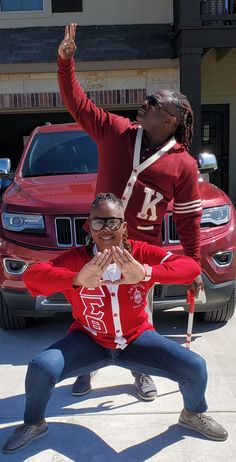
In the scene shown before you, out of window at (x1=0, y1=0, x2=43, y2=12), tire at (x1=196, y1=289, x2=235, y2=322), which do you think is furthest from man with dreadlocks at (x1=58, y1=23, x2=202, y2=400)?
window at (x1=0, y1=0, x2=43, y2=12)

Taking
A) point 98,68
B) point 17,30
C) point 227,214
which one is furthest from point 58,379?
point 17,30

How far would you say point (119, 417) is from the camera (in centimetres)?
300

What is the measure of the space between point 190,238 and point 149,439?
105cm

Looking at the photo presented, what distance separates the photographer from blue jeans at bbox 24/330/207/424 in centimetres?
255

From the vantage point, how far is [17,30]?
10102 mm

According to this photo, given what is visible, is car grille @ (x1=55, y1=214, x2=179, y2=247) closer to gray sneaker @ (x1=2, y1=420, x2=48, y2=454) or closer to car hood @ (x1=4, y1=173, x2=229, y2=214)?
car hood @ (x1=4, y1=173, x2=229, y2=214)

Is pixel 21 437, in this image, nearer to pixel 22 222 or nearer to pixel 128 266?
pixel 128 266

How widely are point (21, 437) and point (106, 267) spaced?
41.2 inches

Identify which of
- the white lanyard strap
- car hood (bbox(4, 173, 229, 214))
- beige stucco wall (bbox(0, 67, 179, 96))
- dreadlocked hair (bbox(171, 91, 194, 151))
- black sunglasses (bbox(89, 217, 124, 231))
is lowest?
car hood (bbox(4, 173, 229, 214))

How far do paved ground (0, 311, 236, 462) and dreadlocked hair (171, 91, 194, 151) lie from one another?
1.47 m

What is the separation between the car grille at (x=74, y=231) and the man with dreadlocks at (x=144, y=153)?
3.17 ft

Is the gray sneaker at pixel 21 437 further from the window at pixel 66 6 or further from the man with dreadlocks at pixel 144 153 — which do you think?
the window at pixel 66 6

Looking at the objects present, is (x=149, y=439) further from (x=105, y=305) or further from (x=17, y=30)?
(x=17, y=30)

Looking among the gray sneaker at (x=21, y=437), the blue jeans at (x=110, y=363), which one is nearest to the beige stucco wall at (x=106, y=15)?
the blue jeans at (x=110, y=363)
